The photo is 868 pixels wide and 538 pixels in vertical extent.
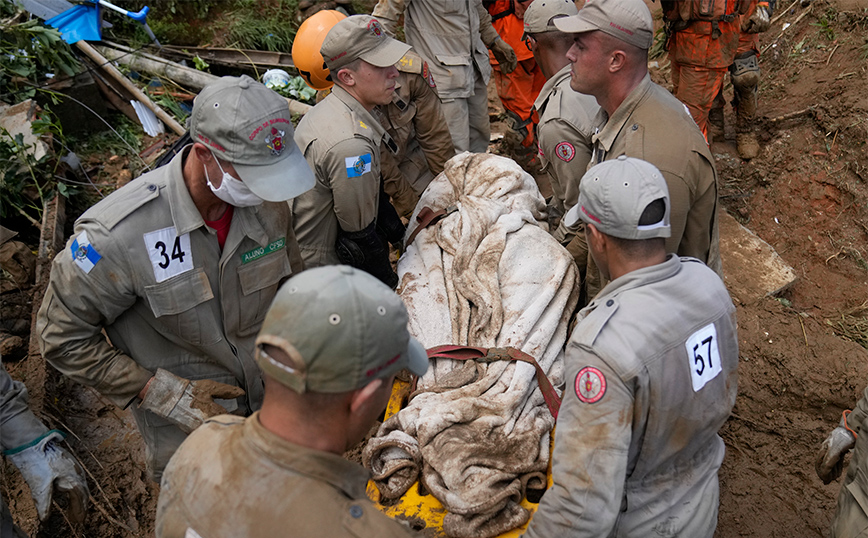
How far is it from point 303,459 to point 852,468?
2.19 meters

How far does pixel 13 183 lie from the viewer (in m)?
4.77

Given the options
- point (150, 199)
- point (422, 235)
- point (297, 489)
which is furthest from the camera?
point (422, 235)

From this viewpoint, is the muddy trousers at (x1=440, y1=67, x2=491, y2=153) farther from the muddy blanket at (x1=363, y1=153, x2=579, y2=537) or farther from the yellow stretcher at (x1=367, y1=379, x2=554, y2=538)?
the yellow stretcher at (x1=367, y1=379, x2=554, y2=538)

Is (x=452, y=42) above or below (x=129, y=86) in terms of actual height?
above

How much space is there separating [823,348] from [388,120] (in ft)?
10.1

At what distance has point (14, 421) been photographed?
2.64 m

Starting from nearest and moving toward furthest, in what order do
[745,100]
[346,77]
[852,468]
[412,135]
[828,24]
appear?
[852,468] → [346,77] → [412,135] → [745,100] → [828,24]

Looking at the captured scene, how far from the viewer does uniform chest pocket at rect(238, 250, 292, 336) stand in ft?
8.48

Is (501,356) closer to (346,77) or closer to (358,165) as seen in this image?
(358,165)

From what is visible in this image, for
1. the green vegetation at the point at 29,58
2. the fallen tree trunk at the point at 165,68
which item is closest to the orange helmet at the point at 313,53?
the fallen tree trunk at the point at 165,68

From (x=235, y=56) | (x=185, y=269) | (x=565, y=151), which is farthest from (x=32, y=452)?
(x=235, y=56)

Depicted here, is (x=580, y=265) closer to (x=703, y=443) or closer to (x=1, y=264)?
(x=703, y=443)

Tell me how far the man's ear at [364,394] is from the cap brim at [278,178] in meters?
0.97

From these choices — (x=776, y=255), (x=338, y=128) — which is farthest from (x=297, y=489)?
(x=776, y=255)
